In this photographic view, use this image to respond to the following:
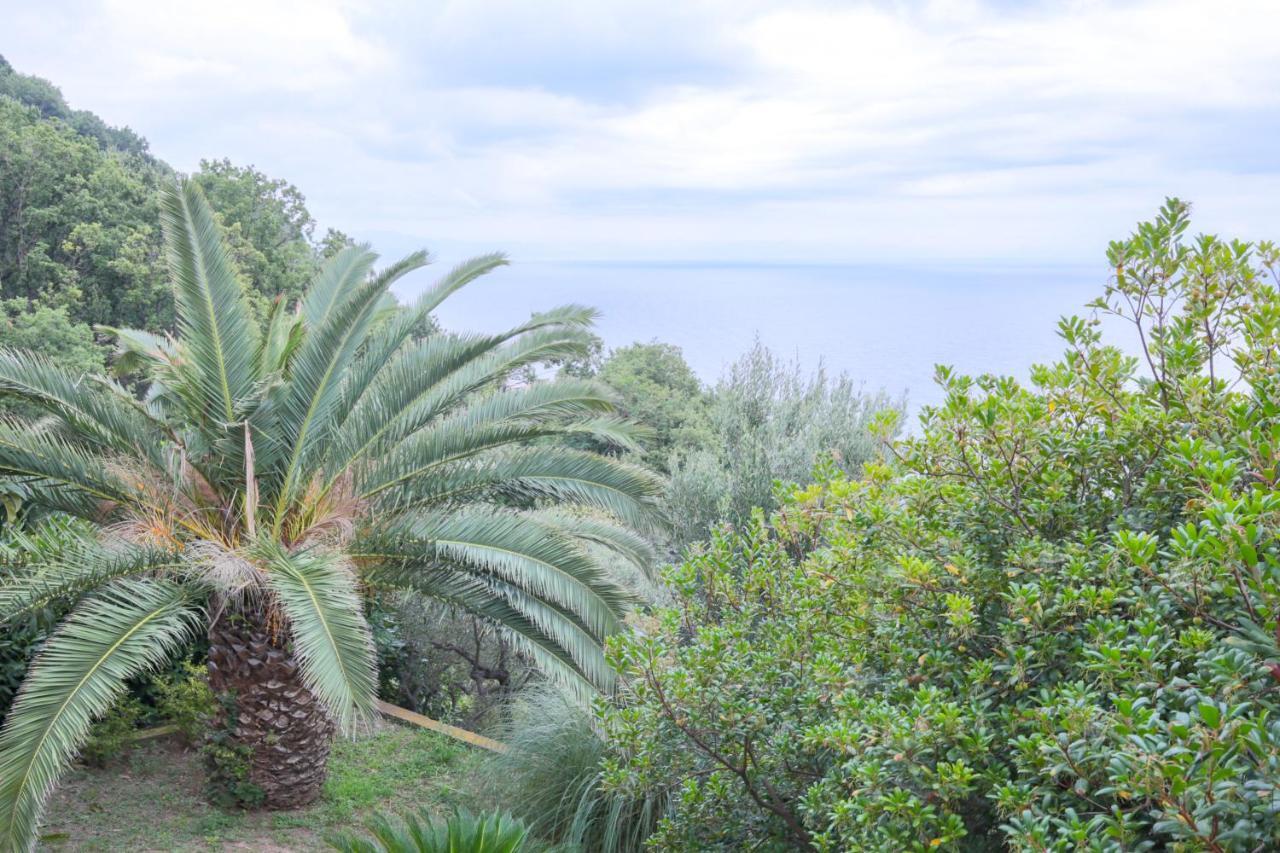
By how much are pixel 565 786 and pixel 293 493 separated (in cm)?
281

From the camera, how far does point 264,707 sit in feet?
22.4

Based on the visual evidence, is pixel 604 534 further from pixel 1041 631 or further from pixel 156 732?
pixel 1041 631

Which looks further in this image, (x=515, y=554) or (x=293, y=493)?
(x=293, y=493)

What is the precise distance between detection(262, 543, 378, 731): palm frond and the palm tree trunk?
33.2 inches

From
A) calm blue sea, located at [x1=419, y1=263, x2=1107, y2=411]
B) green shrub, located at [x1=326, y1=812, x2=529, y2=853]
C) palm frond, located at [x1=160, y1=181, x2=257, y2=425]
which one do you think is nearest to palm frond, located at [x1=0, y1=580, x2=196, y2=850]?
palm frond, located at [x1=160, y1=181, x2=257, y2=425]

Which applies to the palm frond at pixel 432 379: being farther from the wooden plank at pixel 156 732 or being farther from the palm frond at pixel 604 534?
the wooden plank at pixel 156 732

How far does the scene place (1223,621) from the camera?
246 centimetres

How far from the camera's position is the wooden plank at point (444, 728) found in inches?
328

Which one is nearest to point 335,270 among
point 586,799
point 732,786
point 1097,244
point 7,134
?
point 586,799

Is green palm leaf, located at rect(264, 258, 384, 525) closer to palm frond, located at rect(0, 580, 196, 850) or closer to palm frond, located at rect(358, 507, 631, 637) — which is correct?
palm frond, located at rect(358, 507, 631, 637)

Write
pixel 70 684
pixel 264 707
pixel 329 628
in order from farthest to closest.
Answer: pixel 264 707 → pixel 329 628 → pixel 70 684

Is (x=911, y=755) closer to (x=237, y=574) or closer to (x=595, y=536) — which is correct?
(x=237, y=574)

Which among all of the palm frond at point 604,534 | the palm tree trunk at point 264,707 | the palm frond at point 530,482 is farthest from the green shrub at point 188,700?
the palm frond at point 604,534

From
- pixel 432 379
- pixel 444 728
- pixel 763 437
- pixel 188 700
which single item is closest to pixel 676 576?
pixel 432 379
